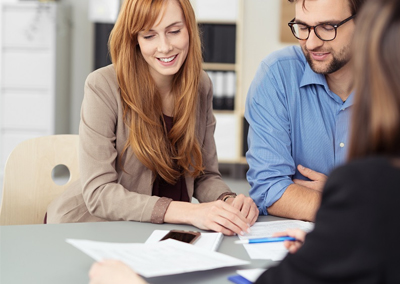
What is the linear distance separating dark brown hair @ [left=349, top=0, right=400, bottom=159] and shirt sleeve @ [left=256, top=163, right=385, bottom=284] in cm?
7

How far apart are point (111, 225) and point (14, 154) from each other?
2.06 feet

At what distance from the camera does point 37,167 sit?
188 centimetres

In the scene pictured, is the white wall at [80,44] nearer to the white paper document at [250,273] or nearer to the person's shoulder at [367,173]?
the white paper document at [250,273]

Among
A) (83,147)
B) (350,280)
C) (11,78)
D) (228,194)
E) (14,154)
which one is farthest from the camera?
(11,78)

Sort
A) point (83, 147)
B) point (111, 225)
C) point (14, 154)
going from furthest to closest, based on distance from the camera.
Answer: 1. point (14, 154)
2. point (83, 147)
3. point (111, 225)

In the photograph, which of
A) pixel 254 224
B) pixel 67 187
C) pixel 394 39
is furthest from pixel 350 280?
pixel 67 187

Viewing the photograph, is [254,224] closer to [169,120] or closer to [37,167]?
[169,120]

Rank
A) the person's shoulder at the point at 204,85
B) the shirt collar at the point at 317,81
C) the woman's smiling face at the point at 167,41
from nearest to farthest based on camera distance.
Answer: the woman's smiling face at the point at 167,41 → the shirt collar at the point at 317,81 → the person's shoulder at the point at 204,85

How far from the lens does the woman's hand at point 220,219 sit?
134 centimetres

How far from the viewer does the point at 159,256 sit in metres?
1.04

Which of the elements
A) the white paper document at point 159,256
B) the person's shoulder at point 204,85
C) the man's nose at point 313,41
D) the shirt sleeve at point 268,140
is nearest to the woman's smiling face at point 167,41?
the person's shoulder at point 204,85

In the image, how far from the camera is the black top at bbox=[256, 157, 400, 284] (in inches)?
23.3

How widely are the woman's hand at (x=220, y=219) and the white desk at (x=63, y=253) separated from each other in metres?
0.03

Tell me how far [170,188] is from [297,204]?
0.50 metres
